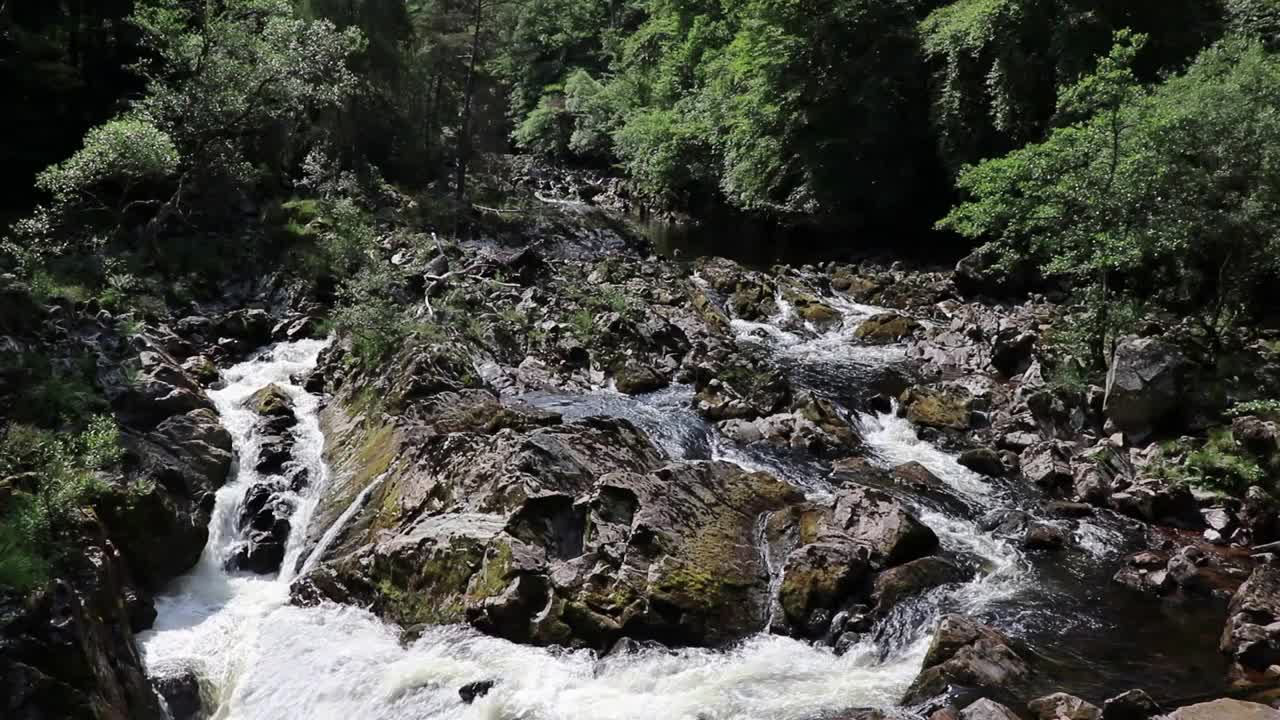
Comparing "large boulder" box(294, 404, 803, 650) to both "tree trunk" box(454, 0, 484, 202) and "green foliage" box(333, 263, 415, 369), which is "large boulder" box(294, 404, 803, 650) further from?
"tree trunk" box(454, 0, 484, 202)

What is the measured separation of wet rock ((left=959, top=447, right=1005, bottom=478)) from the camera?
16.1m

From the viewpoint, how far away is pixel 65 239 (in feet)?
69.9

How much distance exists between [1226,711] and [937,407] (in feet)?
33.5

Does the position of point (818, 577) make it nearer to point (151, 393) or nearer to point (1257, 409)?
point (1257, 409)

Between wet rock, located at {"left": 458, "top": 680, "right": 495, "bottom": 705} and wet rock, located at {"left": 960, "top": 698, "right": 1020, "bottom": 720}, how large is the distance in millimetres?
5401

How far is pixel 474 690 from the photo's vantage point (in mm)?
9703

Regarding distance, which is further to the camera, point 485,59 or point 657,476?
point 485,59

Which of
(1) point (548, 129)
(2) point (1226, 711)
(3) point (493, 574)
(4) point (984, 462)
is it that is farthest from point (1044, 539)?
(1) point (548, 129)

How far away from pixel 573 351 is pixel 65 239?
13618 mm

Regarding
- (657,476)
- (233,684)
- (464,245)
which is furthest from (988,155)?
(233,684)

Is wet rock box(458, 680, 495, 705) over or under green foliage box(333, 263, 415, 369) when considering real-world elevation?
under

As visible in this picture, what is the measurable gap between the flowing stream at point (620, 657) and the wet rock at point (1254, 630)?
0.41m

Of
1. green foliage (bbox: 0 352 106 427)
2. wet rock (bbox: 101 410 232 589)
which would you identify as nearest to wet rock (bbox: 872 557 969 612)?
wet rock (bbox: 101 410 232 589)

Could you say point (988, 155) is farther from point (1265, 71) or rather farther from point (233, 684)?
point (233, 684)
